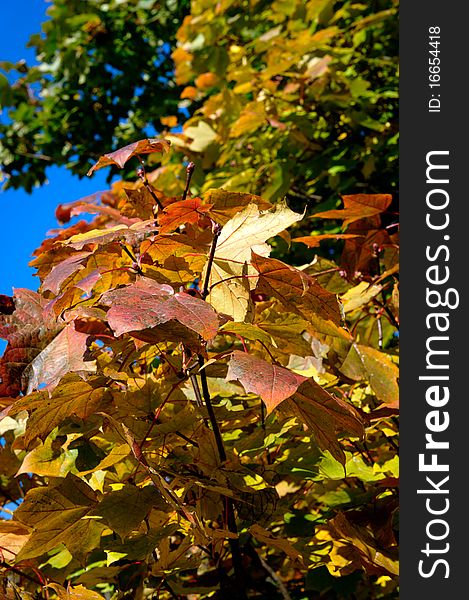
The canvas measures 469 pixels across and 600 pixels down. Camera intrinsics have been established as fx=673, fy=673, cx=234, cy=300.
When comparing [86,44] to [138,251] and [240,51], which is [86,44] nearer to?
[240,51]

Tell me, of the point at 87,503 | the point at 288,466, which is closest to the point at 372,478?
the point at 288,466

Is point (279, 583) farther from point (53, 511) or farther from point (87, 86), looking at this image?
point (87, 86)

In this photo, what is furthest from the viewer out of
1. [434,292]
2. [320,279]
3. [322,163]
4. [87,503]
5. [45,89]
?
[45,89]

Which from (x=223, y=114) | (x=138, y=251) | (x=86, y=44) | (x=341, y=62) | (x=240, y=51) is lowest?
(x=138, y=251)

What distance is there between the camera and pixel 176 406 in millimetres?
993

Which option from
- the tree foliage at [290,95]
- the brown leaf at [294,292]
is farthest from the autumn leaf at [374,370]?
the tree foliage at [290,95]

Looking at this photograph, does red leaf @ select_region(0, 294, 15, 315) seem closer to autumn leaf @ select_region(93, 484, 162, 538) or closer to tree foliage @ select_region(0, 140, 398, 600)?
tree foliage @ select_region(0, 140, 398, 600)

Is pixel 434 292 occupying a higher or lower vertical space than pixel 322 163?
lower

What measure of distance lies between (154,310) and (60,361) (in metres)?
0.18

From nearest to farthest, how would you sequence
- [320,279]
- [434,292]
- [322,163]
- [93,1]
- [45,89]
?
[434,292] → [320,279] → [322,163] → [93,1] → [45,89]

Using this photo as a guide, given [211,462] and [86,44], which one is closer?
[211,462]

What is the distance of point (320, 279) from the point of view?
1384 mm

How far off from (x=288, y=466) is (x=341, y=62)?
200cm

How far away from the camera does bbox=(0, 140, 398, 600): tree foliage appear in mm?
784
